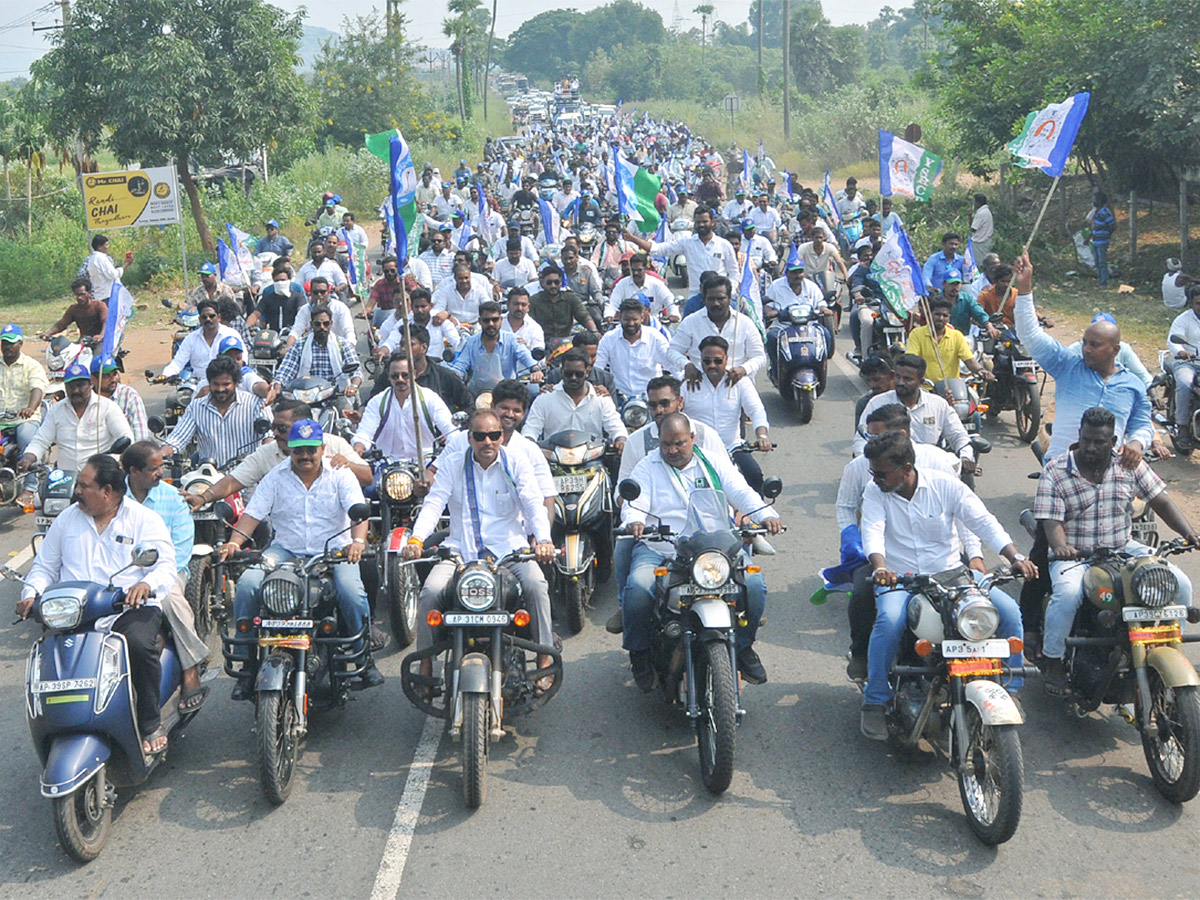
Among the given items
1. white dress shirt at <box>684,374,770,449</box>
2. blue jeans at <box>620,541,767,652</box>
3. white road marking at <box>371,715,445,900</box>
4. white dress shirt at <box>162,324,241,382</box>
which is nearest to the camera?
white road marking at <box>371,715,445,900</box>

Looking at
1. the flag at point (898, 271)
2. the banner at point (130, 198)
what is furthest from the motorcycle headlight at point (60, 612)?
the banner at point (130, 198)

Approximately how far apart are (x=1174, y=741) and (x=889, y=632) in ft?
4.44

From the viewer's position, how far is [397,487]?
856 cm

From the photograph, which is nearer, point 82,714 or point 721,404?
point 82,714

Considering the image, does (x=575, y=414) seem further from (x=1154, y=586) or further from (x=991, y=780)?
(x=991, y=780)

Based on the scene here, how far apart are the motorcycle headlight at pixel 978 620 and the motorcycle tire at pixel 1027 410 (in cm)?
739

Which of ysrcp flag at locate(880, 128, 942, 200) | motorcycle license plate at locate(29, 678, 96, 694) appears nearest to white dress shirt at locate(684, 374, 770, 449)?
motorcycle license plate at locate(29, 678, 96, 694)

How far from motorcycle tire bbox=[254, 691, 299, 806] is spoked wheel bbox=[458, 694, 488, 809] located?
88 cm

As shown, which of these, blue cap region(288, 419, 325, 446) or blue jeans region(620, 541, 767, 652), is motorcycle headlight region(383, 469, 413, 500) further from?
blue jeans region(620, 541, 767, 652)

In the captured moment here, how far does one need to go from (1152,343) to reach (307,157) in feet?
103

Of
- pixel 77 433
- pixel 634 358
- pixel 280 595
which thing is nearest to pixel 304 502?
pixel 280 595

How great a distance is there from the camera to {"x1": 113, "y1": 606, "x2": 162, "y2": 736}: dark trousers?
596 centimetres

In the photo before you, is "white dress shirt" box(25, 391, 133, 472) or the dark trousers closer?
the dark trousers

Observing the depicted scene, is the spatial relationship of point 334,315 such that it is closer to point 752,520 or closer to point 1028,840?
point 752,520
